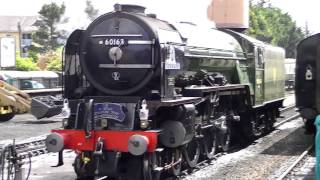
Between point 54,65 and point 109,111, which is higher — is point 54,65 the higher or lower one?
the higher one

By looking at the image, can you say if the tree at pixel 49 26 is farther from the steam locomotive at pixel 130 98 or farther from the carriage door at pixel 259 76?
the steam locomotive at pixel 130 98

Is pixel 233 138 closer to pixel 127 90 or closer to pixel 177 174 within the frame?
pixel 177 174

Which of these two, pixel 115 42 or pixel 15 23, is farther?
pixel 15 23

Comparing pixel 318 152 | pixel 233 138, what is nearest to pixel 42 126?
pixel 233 138

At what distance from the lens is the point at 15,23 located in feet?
362

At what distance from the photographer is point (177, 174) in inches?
378

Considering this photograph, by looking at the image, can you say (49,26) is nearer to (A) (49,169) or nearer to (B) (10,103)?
(B) (10,103)

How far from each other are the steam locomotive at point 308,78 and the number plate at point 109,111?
6.57 meters

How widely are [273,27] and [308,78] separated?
68703 mm

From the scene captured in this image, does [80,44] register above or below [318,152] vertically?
above

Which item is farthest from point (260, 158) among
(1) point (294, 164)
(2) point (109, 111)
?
(2) point (109, 111)

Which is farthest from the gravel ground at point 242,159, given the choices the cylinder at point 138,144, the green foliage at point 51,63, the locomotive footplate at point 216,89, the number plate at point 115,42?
the green foliage at point 51,63

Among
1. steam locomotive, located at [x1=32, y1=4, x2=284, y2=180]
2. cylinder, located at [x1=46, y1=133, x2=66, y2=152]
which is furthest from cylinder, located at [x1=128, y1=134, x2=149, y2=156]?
cylinder, located at [x1=46, y1=133, x2=66, y2=152]

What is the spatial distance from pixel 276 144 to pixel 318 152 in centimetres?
730
